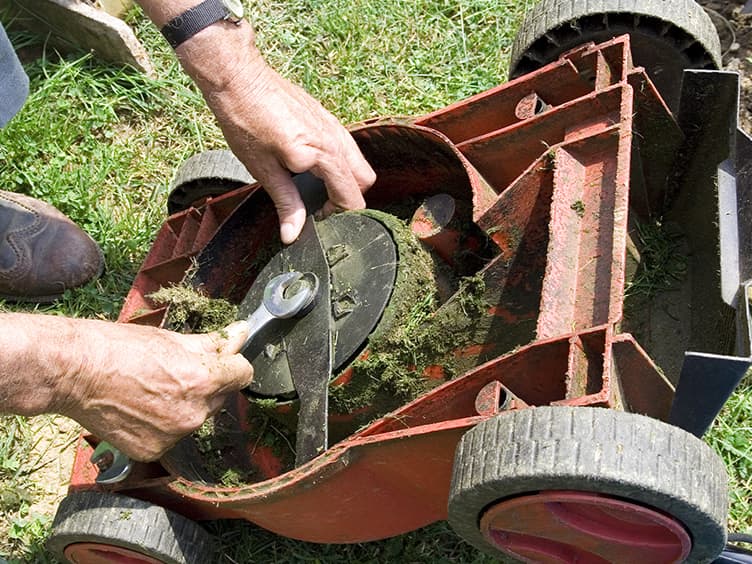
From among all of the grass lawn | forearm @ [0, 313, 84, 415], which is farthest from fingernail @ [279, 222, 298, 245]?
the grass lawn

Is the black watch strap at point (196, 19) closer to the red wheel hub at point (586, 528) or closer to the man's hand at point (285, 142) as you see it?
the man's hand at point (285, 142)

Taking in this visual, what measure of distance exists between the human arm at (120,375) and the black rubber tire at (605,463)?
26.4 inches

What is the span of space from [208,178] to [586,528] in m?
1.59

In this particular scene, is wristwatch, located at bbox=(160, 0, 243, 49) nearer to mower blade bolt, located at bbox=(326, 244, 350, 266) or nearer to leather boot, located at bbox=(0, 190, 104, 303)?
mower blade bolt, located at bbox=(326, 244, 350, 266)

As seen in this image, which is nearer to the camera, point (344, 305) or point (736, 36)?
point (344, 305)

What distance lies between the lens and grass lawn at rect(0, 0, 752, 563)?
3.33m

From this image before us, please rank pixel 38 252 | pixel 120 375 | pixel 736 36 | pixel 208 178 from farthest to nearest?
1. pixel 736 36
2. pixel 38 252
3. pixel 208 178
4. pixel 120 375

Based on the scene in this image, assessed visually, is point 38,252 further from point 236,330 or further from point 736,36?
point 736,36

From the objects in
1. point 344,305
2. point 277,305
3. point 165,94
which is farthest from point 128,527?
point 165,94

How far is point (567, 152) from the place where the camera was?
2.05 meters

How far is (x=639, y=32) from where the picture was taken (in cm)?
236

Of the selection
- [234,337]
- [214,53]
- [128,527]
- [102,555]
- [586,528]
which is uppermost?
[214,53]

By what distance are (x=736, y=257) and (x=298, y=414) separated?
1.10 m

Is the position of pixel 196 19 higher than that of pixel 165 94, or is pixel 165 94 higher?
pixel 196 19
